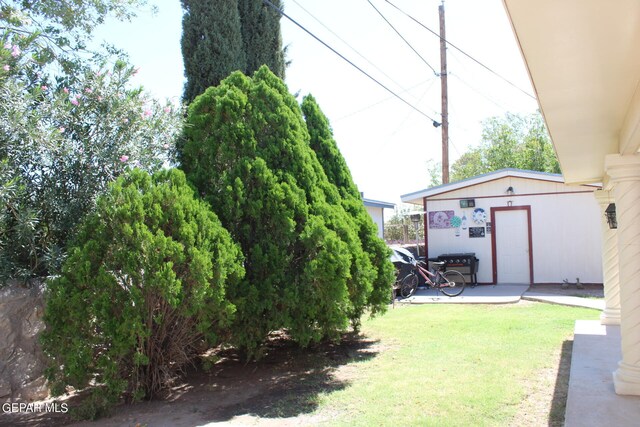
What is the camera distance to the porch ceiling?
2568mm

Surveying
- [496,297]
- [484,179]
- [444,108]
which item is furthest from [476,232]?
[444,108]

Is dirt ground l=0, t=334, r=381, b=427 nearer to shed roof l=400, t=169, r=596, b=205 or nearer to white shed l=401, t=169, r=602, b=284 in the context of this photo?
white shed l=401, t=169, r=602, b=284

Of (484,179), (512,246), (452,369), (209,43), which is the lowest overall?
(452,369)

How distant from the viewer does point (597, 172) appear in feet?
24.2

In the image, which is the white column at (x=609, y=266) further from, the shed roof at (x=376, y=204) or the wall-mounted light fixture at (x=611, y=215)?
the shed roof at (x=376, y=204)

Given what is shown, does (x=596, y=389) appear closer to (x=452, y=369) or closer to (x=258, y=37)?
(x=452, y=369)

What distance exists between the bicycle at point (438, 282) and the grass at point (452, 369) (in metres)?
3.18

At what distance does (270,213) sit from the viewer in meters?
5.91

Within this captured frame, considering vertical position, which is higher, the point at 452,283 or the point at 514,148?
the point at 514,148

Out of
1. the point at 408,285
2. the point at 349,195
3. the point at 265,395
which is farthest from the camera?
the point at 408,285

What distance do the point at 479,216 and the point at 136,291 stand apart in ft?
39.5

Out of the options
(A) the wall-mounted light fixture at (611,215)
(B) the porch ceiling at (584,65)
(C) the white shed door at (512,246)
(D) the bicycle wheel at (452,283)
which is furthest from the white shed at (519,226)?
(B) the porch ceiling at (584,65)

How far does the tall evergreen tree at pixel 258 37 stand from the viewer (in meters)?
10.4

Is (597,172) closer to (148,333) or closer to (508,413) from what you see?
(508,413)
